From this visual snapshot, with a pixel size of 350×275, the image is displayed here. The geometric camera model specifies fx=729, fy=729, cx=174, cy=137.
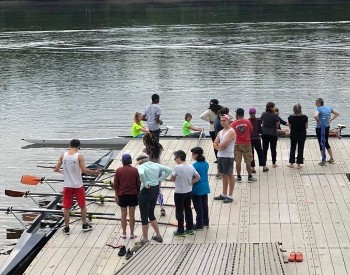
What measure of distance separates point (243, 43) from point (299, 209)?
49842mm

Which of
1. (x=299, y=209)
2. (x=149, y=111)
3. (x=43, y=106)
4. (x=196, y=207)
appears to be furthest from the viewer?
(x=43, y=106)

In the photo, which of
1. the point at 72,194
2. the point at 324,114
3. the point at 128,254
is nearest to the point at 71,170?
the point at 72,194

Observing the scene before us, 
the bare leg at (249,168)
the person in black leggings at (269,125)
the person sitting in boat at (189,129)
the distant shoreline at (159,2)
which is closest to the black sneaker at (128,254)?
the bare leg at (249,168)

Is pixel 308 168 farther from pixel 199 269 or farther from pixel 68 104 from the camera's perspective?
pixel 68 104

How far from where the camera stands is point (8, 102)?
3903cm

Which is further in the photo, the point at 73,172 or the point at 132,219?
the point at 73,172

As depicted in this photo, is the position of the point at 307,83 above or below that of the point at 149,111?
below

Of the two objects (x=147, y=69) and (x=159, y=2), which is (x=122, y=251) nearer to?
(x=147, y=69)

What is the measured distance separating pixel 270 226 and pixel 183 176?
85.5 inches

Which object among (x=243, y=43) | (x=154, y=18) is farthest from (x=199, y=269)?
(x=154, y=18)

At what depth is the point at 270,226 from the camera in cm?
1316

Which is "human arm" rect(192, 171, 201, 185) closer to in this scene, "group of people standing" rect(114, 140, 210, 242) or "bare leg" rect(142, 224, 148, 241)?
"group of people standing" rect(114, 140, 210, 242)

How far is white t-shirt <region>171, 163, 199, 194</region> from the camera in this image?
473 inches

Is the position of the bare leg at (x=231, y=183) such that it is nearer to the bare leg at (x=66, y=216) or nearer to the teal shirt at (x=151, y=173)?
the teal shirt at (x=151, y=173)
